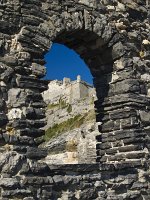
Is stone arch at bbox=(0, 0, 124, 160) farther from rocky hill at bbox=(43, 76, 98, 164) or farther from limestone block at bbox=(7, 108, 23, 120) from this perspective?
rocky hill at bbox=(43, 76, 98, 164)

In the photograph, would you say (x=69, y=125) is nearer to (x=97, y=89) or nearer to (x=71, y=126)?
(x=71, y=126)

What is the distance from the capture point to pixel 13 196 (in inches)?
238

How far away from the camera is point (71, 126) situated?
25703 millimetres

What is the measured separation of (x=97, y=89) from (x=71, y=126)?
1741cm

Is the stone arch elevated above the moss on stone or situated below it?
below

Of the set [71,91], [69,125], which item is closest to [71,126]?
[69,125]

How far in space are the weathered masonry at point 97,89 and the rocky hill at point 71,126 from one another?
7719 mm

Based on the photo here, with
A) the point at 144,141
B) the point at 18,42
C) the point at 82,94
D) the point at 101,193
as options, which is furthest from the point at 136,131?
the point at 82,94

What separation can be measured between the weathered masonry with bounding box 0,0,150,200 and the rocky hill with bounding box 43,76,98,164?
7.72 meters

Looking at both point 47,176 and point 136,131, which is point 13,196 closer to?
point 47,176

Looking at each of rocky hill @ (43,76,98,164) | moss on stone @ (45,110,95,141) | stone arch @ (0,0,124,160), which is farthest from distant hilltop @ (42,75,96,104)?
stone arch @ (0,0,124,160)

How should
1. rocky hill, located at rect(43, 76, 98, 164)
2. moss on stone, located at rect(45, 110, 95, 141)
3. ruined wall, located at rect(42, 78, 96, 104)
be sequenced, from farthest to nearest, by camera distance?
1. ruined wall, located at rect(42, 78, 96, 104)
2. moss on stone, located at rect(45, 110, 95, 141)
3. rocky hill, located at rect(43, 76, 98, 164)

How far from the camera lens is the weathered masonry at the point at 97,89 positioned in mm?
6352

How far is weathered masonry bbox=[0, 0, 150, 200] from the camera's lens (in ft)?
20.8
